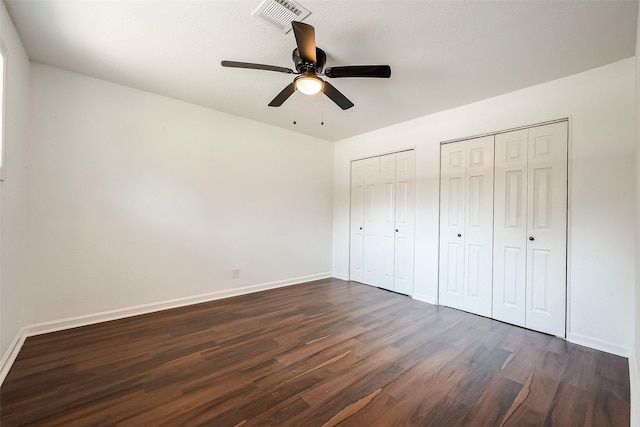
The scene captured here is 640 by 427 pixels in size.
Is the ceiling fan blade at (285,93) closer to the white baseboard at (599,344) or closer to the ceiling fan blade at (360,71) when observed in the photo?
the ceiling fan blade at (360,71)

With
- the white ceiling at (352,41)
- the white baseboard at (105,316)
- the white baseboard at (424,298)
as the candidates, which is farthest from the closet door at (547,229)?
the white baseboard at (105,316)

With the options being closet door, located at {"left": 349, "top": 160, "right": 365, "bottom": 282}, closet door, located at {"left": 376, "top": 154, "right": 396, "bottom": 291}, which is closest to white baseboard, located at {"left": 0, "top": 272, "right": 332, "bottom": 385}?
closet door, located at {"left": 349, "top": 160, "right": 365, "bottom": 282}

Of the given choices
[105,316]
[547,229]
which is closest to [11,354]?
[105,316]

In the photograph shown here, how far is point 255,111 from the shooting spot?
3533 millimetres

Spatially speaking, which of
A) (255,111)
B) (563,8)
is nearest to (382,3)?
(563,8)

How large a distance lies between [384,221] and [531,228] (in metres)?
1.85

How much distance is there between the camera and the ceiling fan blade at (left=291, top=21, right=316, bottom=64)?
1574 mm

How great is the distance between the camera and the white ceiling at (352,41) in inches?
69.8

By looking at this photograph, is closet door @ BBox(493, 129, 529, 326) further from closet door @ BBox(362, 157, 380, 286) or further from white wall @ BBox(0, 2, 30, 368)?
white wall @ BBox(0, 2, 30, 368)

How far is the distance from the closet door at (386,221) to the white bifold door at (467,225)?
0.76 meters

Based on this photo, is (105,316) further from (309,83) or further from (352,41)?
(352,41)

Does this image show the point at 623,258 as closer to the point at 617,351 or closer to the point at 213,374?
the point at 617,351

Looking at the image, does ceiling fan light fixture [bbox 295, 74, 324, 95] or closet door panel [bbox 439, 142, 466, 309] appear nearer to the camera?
ceiling fan light fixture [bbox 295, 74, 324, 95]

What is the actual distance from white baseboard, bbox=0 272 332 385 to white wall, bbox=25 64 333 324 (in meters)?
0.05
